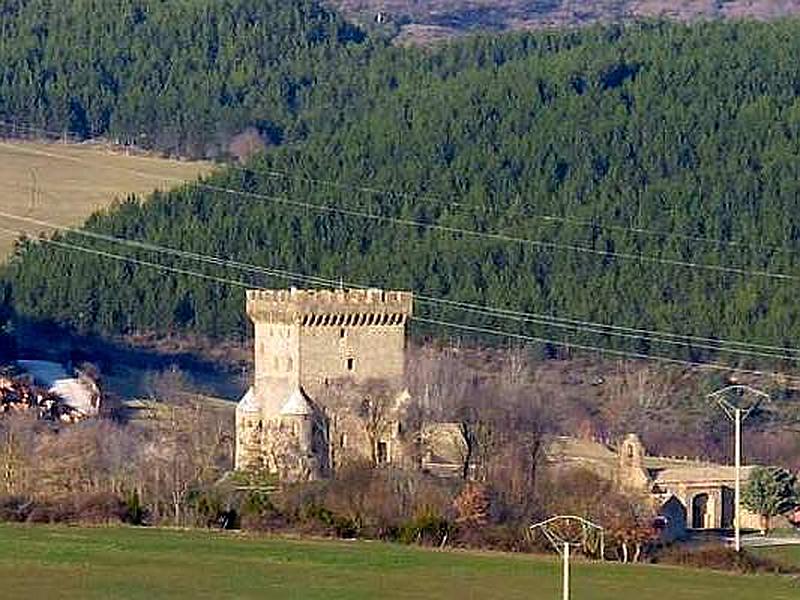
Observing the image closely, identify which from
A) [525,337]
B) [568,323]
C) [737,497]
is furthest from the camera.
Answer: [568,323]

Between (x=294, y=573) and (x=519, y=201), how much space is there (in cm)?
7394

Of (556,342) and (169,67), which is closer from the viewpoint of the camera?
(556,342)

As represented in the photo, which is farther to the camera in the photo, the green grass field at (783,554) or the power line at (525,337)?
the power line at (525,337)

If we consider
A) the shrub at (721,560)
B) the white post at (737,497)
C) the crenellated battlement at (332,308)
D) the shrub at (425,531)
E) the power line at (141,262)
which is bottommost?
the shrub at (721,560)

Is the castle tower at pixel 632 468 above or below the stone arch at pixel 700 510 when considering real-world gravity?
above

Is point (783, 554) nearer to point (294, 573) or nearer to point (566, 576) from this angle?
point (294, 573)

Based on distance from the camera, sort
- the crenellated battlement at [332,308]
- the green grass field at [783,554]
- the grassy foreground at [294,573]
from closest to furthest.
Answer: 1. the grassy foreground at [294,573]
2. the green grass field at [783,554]
3. the crenellated battlement at [332,308]

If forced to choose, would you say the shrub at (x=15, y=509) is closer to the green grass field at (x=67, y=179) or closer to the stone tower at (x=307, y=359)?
the stone tower at (x=307, y=359)

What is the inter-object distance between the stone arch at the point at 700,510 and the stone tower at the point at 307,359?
644 centimetres

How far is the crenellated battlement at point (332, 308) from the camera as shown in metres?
83.5

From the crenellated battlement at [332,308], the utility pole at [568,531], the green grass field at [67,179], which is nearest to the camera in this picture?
the utility pole at [568,531]

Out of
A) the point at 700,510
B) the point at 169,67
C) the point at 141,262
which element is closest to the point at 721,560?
the point at 700,510

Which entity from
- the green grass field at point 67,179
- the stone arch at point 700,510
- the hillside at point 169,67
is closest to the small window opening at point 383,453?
the stone arch at point 700,510

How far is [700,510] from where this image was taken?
250ft
